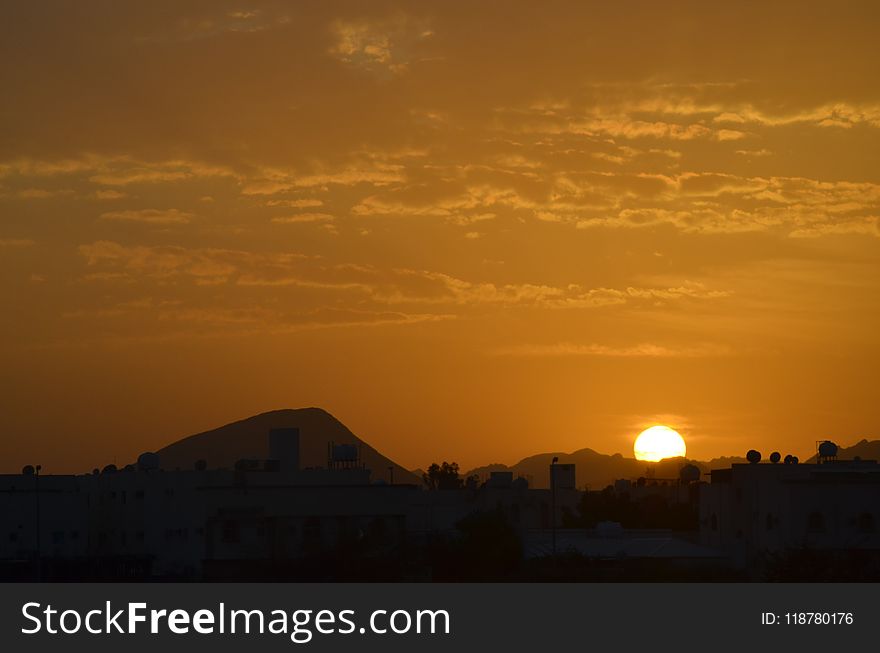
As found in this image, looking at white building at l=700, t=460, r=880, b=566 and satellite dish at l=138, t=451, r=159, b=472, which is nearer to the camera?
white building at l=700, t=460, r=880, b=566

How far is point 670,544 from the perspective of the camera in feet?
373

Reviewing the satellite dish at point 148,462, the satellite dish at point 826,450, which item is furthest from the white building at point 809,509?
the satellite dish at point 148,462

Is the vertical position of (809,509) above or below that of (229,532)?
below

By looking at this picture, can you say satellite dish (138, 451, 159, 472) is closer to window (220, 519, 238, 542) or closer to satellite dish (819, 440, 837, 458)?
window (220, 519, 238, 542)

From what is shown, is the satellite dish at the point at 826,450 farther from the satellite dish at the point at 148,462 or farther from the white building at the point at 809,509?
the satellite dish at the point at 148,462

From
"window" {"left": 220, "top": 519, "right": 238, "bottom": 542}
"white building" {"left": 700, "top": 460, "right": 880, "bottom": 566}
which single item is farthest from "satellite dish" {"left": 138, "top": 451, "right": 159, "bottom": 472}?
"white building" {"left": 700, "top": 460, "right": 880, "bottom": 566}

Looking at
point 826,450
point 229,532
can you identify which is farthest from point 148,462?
point 826,450

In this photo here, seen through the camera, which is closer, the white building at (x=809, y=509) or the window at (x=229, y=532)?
the white building at (x=809, y=509)

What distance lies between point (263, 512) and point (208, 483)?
26.2ft

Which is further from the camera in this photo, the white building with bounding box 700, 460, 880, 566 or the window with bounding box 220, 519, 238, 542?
the window with bounding box 220, 519, 238, 542

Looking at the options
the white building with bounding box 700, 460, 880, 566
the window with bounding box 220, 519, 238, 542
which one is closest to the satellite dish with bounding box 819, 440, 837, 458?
the white building with bounding box 700, 460, 880, 566

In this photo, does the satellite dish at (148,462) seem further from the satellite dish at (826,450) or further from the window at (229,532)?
the satellite dish at (826,450)

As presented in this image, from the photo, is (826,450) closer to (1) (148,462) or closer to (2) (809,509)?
(2) (809,509)
